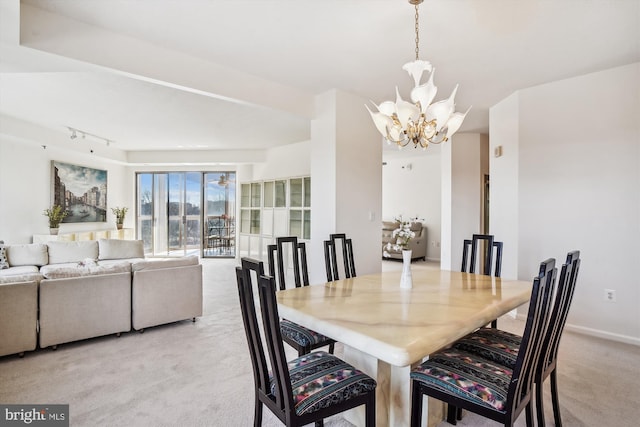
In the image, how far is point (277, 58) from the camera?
10.0ft

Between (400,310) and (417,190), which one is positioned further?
(417,190)

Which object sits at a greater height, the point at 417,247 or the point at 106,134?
the point at 106,134

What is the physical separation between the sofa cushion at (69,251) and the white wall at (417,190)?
6.54 m

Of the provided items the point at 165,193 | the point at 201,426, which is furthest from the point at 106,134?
the point at 201,426

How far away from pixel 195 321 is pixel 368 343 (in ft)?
9.62

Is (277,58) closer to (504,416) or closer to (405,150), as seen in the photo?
(504,416)

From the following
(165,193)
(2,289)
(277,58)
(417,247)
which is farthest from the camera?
(165,193)

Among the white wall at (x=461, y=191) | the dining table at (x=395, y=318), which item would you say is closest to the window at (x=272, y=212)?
the white wall at (x=461, y=191)

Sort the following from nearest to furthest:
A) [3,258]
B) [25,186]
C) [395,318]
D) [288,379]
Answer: [288,379] < [395,318] < [3,258] < [25,186]

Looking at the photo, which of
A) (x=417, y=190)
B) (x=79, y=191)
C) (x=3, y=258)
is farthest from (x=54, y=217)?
(x=417, y=190)

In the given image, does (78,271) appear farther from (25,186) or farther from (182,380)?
(25,186)

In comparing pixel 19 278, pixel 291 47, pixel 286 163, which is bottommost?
A: pixel 19 278

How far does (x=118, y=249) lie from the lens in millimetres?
5426

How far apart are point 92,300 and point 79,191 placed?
16.3 ft
